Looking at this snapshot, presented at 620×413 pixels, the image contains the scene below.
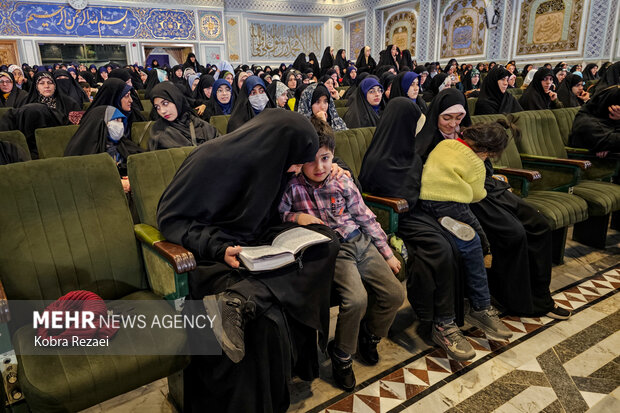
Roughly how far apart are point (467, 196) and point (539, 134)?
1823 millimetres

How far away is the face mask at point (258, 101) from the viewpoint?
12.7ft

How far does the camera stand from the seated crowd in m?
1.50

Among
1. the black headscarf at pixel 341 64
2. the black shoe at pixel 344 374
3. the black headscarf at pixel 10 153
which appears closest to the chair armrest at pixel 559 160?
the black shoe at pixel 344 374

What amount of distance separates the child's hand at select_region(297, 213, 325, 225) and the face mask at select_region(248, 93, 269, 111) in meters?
2.30

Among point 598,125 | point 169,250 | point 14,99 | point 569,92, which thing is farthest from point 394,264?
point 14,99

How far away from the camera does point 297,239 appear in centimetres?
158

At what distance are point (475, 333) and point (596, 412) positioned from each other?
0.94 metres

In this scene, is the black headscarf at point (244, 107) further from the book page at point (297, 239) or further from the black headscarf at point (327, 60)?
the black headscarf at point (327, 60)

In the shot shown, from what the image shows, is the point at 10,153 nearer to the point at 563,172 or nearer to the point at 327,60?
the point at 563,172

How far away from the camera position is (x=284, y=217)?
193 cm

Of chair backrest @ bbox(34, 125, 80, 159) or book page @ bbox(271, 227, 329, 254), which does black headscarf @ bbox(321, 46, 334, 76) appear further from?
book page @ bbox(271, 227, 329, 254)

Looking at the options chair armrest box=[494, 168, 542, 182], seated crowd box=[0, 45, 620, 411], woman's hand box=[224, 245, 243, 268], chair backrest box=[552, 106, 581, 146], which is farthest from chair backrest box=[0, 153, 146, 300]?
chair backrest box=[552, 106, 581, 146]

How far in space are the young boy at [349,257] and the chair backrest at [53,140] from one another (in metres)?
2.01

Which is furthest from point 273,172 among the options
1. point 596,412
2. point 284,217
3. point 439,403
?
point 596,412
